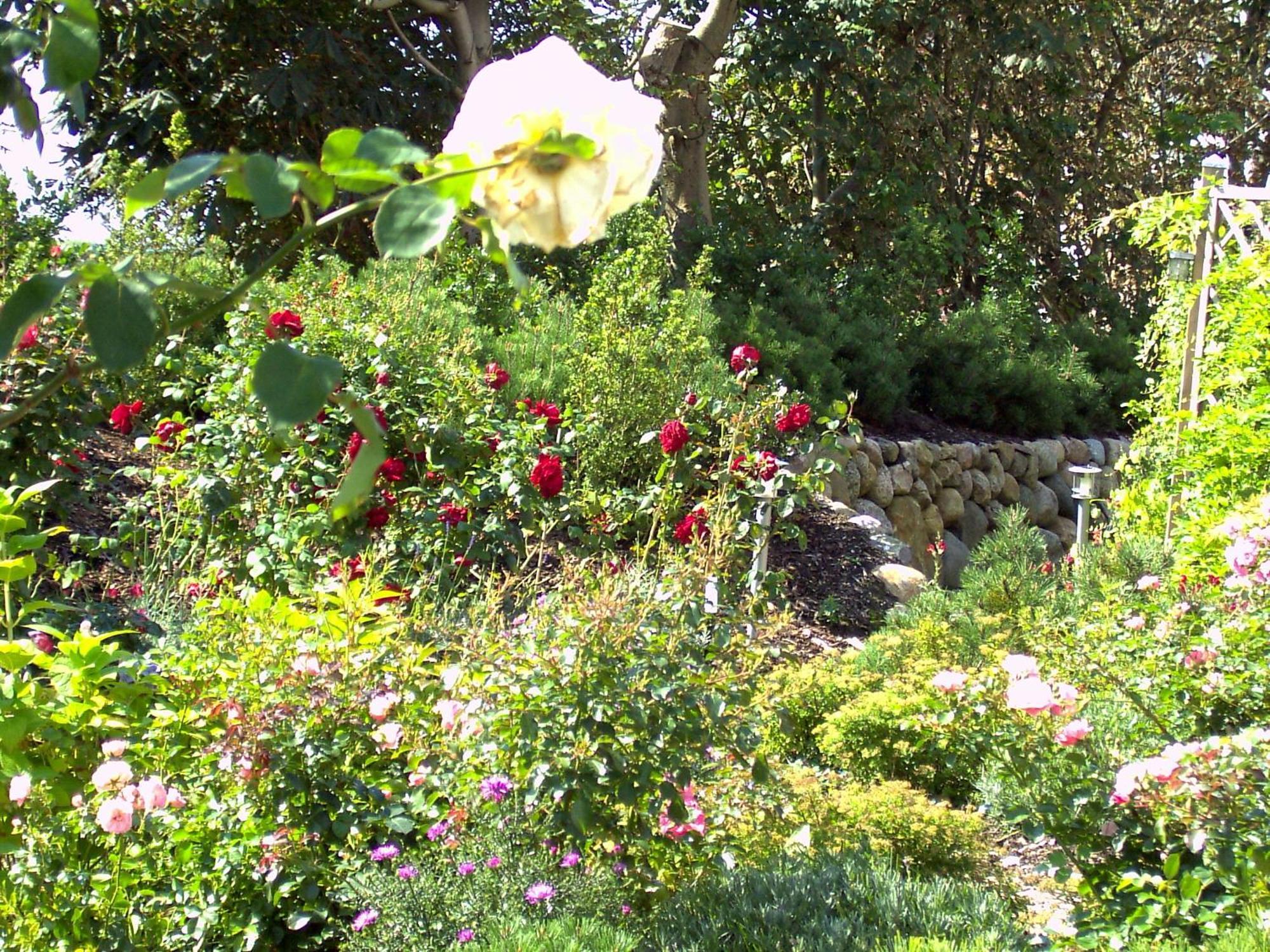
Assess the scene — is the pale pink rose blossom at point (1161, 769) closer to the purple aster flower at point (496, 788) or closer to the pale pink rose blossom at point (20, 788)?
the purple aster flower at point (496, 788)

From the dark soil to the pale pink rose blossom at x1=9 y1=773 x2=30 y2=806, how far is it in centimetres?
287

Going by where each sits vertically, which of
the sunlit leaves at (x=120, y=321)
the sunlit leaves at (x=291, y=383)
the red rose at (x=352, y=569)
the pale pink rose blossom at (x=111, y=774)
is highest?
the sunlit leaves at (x=120, y=321)

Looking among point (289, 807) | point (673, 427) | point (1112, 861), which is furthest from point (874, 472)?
point (289, 807)

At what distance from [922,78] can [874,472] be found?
487 centimetres

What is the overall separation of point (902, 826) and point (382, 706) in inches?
50.2

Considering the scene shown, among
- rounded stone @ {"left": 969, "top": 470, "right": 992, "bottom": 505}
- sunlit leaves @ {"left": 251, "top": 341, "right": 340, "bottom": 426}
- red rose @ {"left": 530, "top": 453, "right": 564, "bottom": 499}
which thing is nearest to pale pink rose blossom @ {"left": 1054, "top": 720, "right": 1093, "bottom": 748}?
red rose @ {"left": 530, "top": 453, "right": 564, "bottom": 499}

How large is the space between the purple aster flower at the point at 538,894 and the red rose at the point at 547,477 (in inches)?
69.6

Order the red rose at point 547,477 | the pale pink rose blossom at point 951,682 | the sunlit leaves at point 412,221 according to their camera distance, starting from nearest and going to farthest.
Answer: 1. the sunlit leaves at point 412,221
2. the pale pink rose blossom at point 951,682
3. the red rose at point 547,477

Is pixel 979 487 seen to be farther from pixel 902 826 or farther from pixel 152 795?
pixel 152 795

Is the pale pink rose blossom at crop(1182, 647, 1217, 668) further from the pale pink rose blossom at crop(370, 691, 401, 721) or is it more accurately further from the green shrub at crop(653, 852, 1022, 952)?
the pale pink rose blossom at crop(370, 691, 401, 721)

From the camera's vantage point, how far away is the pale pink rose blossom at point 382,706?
2240 mm

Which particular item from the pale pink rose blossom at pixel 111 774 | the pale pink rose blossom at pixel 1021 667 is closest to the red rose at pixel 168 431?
the pale pink rose blossom at pixel 111 774

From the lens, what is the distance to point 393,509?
402 centimetres

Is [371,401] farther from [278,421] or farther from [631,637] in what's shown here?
[278,421]
